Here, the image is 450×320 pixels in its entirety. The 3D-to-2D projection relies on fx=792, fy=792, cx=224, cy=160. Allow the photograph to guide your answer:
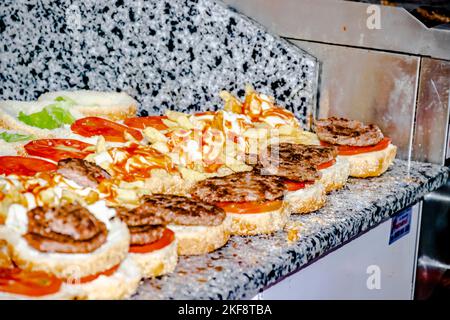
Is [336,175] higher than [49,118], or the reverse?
[49,118]

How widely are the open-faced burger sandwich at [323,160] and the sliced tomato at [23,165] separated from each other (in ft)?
2.66

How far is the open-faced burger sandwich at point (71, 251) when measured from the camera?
188 cm

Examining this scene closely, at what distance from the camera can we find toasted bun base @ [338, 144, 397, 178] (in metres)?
3.07

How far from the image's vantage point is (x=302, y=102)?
3467mm

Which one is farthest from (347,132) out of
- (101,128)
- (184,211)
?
(184,211)

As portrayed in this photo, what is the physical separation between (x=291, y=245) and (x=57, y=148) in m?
0.92

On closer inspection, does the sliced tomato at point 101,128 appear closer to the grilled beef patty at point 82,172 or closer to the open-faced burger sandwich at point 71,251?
the grilled beef patty at point 82,172

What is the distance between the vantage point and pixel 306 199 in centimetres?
266

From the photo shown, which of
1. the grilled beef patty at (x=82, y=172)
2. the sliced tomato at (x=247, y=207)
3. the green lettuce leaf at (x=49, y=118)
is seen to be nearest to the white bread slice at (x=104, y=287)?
the grilled beef patty at (x=82, y=172)

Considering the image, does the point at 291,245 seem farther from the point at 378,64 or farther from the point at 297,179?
the point at 378,64

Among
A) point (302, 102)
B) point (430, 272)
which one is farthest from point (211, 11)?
point (430, 272)

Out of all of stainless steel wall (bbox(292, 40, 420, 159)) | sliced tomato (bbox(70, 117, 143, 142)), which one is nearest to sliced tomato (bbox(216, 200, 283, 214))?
sliced tomato (bbox(70, 117, 143, 142))
